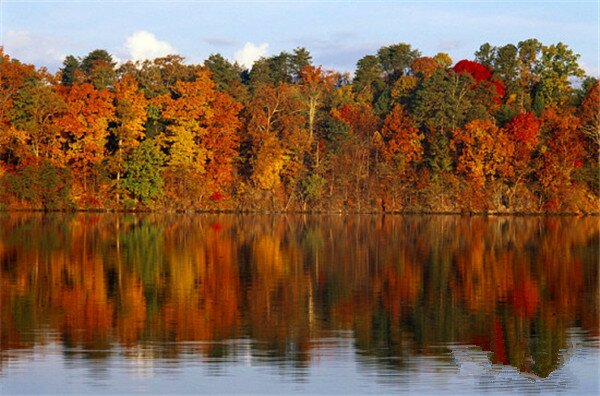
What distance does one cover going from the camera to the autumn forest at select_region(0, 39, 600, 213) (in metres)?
58.2

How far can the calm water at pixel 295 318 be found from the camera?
11672 mm

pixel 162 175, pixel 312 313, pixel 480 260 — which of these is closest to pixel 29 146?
pixel 162 175

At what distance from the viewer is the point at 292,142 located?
63.7m

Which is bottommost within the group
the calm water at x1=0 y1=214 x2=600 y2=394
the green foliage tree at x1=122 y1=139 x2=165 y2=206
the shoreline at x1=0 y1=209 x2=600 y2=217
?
the calm water at x1=0 y1=214 x2=600 y2=394

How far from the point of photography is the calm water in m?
11.7

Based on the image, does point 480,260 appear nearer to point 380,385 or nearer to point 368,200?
point 380,385

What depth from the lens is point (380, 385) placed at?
444 inches

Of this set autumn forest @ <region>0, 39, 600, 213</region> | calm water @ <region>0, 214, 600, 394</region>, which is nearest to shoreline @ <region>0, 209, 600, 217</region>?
autumn forest @ <region>0, 39, 600, 213</region>

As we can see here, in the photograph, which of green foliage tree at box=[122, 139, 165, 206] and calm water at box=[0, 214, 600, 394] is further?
green foliage tree at box=[122, 139, 165, 206]

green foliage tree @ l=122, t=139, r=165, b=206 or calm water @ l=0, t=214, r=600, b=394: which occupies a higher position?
green foliage tree @ l=122, t=139, r=165, b=206

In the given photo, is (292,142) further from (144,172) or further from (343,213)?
(144,172)

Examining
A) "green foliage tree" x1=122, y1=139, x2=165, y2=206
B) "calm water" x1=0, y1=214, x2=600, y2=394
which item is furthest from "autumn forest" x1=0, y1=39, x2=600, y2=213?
"calm water" x1=0, y1=214, x2=600, y2=394

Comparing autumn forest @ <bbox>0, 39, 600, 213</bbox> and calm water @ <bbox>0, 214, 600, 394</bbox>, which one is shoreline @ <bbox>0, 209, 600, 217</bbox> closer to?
autumn forest @ <bbox>0, 39, 600, 213</bbox>

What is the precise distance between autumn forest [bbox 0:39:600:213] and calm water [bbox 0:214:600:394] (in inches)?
1099
